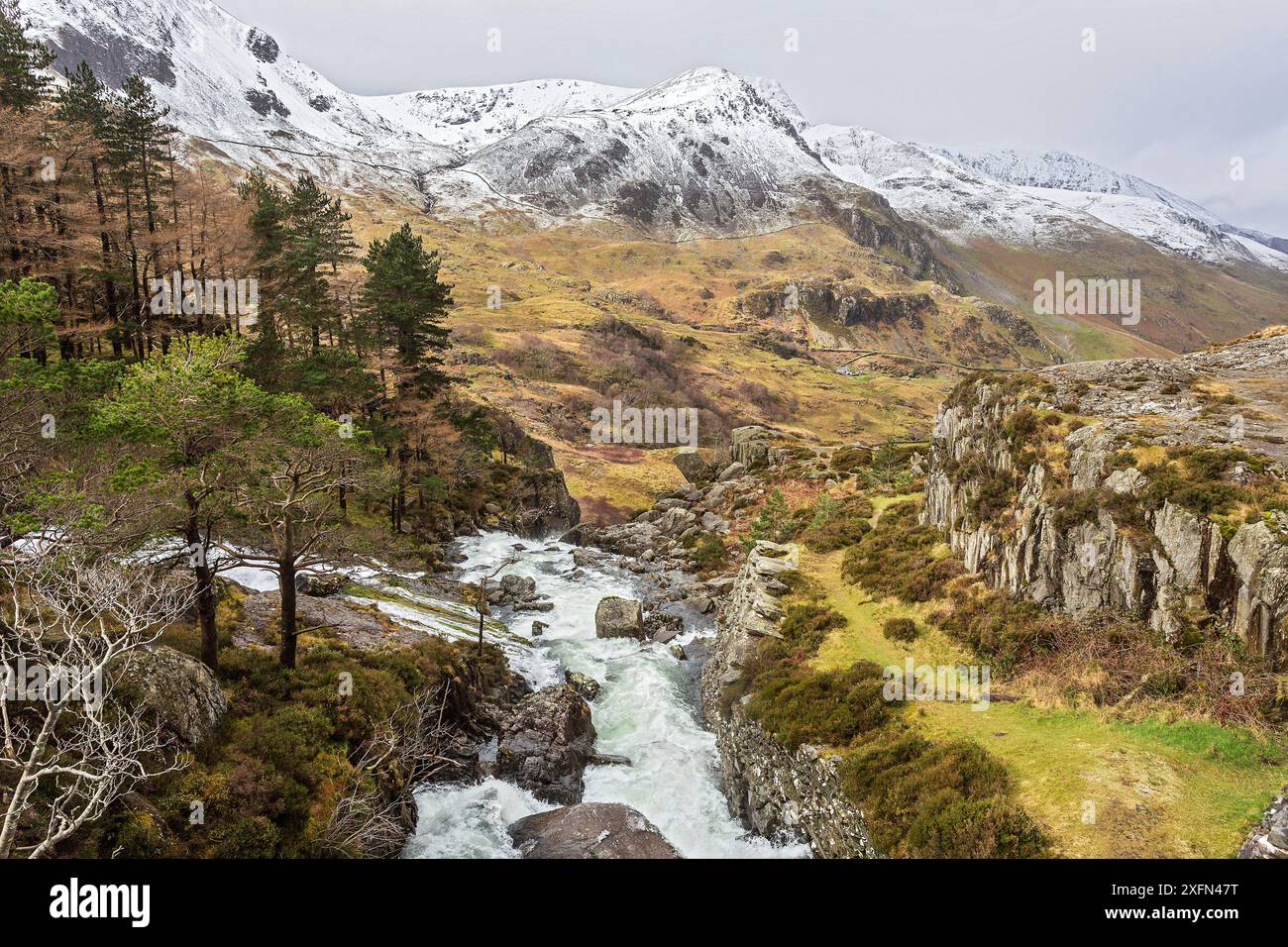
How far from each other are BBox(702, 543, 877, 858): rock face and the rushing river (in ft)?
2.39

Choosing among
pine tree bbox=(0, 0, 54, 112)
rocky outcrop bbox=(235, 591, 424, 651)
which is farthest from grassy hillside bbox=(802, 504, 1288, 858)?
pine tree bbox=(0, 0, 54, 112)

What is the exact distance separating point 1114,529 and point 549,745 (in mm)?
21653

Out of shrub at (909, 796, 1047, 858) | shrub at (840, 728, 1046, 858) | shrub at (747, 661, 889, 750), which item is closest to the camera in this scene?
shrub at (909, 796, 1047, 858)

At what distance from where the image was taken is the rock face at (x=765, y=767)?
19000 millimetres

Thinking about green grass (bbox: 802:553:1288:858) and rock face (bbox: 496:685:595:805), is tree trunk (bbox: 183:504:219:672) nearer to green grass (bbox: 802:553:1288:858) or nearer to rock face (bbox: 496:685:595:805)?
rock face (bbox: 496:685:595:805)

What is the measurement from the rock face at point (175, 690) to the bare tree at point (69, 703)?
1.55 ft

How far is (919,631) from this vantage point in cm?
2567

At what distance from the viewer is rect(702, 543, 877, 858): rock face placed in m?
19.0

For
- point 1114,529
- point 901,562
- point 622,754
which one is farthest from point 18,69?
point 1114,529

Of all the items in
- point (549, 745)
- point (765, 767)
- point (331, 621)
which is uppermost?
point (331, 621)

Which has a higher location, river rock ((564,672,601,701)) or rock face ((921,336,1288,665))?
rock face ((921,336,1288,665))

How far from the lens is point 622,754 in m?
26.8

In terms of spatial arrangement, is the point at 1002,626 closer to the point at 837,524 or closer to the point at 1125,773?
the point at 1125,773
